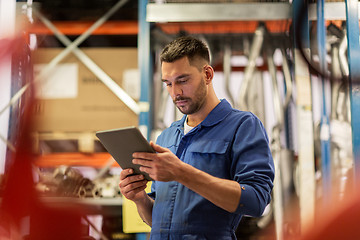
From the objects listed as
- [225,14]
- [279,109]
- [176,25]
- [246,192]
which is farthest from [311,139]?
[246,192]

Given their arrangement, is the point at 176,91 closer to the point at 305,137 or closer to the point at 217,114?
the point at 217,114

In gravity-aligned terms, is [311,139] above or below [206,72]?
below

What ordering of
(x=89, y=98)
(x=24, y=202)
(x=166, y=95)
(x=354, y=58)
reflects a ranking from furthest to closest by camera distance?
(x=166, y=95) → (x=89, y=98) → (x=354, y=58) → (x=24, y=202)

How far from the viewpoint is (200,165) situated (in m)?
1.42

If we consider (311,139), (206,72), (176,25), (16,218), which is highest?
(176,25)

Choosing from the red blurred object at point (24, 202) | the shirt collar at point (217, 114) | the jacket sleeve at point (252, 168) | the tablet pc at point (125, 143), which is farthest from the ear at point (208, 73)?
the red blurred object at point (24, 202)

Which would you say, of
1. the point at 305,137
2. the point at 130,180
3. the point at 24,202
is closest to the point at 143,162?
the point at 130,180

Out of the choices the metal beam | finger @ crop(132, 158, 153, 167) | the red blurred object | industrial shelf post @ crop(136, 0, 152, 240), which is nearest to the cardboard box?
industrial shelf post @ crop(136, 0, 152, 240)

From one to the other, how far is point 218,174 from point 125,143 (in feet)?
1.16

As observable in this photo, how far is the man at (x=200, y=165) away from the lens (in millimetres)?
1262

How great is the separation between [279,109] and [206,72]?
5.17 ft

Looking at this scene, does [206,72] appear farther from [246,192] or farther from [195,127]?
[246,192]

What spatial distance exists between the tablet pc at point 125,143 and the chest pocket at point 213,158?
20 cm

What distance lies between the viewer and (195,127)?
5.02 feet
